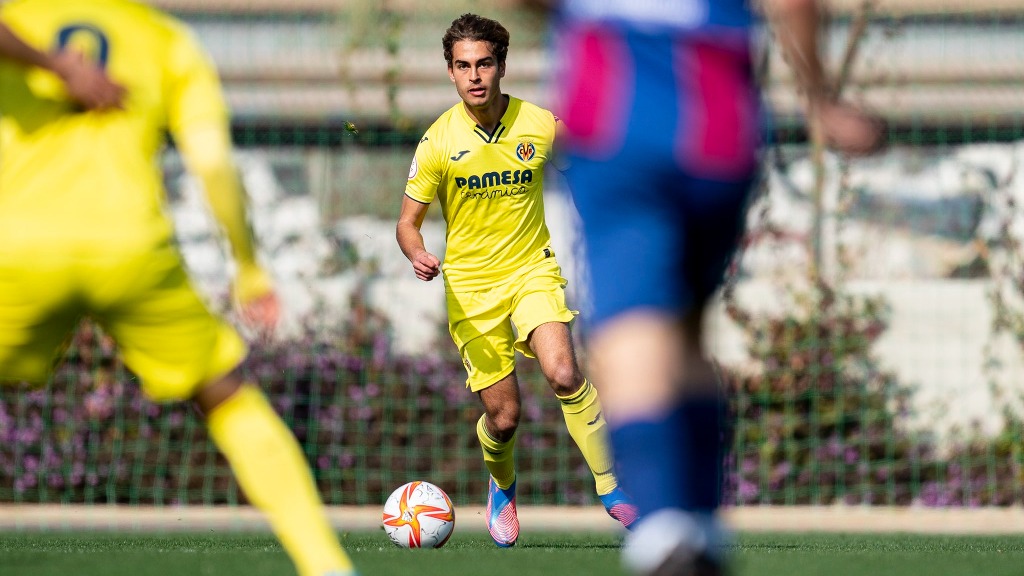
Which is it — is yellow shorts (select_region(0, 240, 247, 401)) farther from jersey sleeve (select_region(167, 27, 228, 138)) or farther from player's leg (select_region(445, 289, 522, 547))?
player's leg (select_region(445, 289, 522, 547))

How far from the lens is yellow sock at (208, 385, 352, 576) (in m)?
3.64

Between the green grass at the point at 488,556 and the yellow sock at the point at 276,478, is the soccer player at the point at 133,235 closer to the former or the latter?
the yellow sock at the point at 276,478

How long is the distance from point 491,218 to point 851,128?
419 centimetres

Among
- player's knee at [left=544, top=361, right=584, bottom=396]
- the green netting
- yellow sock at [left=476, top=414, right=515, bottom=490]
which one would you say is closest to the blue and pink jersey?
player's knee at [left=544, top=361, right=584, bottom=396]

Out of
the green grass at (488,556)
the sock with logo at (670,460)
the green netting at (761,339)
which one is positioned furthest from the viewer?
the green netting at (761,339)

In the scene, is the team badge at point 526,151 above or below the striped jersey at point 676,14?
above

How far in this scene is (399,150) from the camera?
1127cm

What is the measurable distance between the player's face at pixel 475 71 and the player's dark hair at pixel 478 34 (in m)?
0.03

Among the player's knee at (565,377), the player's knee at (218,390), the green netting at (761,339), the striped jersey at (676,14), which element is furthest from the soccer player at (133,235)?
the green netting at (761,339)

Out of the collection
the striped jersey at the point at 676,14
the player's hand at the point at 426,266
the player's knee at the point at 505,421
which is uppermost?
the striped jersey at the point at 676,14

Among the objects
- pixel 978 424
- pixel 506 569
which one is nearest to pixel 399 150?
pixel 978 424

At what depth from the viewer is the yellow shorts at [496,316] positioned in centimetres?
675

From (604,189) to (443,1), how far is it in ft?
29.9

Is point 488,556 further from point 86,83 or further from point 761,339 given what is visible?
point 761,339
